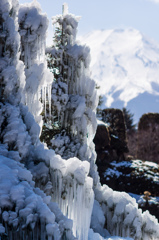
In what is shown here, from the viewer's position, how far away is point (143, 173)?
14336mm

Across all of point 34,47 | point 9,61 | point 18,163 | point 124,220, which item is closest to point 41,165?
point 18,163

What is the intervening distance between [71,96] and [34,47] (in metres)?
1.82

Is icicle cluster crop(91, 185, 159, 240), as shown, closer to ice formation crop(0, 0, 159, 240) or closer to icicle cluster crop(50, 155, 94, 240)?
ice formation crop(0, 0, 159, 240)

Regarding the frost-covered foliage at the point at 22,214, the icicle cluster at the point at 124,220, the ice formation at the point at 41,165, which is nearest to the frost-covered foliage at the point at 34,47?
the ice formation at the point at 41,165

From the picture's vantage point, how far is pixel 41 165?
3256mm

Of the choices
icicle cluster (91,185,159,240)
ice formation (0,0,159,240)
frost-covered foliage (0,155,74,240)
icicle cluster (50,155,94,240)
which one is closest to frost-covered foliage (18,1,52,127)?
ice formation (0,0,159,240)

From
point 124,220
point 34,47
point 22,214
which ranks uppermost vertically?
point 34,47

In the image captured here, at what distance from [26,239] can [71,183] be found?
903 mm

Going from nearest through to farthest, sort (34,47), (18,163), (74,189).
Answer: (18,163), (74,189), (34,47)

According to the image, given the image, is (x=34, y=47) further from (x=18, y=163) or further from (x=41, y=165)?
(x=18, y=163)

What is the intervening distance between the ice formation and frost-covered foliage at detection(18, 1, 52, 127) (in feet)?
0.04

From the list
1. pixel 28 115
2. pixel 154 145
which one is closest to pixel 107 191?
pixel 28 115

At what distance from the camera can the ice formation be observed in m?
2.42

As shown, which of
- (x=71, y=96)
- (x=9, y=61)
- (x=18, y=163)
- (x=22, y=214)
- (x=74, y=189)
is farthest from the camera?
(x=71, y=96)
